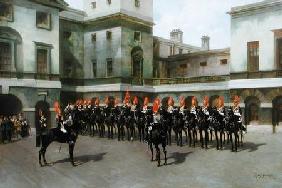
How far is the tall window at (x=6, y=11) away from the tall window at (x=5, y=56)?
175cm

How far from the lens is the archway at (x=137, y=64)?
3266 centimetres

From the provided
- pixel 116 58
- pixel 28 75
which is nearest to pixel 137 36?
pixel 116 58

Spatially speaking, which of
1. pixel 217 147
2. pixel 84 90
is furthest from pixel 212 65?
pixel 217 147

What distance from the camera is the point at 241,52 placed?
26625 millimetres

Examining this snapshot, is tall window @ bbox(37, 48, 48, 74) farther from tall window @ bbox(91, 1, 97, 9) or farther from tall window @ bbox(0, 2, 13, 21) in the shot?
tall window @ bbox(91, 1, 97, 9)

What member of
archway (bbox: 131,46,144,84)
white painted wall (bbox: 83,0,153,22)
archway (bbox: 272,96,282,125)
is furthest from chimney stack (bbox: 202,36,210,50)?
archway (bbox: 272,96,282,125)

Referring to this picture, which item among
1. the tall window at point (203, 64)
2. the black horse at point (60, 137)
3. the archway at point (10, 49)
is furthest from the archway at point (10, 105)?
the tall window at point (203, 64)

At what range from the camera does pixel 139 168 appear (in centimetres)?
1482

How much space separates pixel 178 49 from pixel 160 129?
31.0m

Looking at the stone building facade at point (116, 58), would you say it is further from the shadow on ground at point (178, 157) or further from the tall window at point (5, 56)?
the shadow on ground at point (178, 157)

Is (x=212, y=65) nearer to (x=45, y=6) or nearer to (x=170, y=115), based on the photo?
(x=45, y=6)

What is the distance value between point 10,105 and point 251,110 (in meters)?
17.3

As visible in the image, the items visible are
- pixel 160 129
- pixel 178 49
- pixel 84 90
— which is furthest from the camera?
pixel 178 49

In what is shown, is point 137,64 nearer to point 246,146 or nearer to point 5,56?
point 5,56
